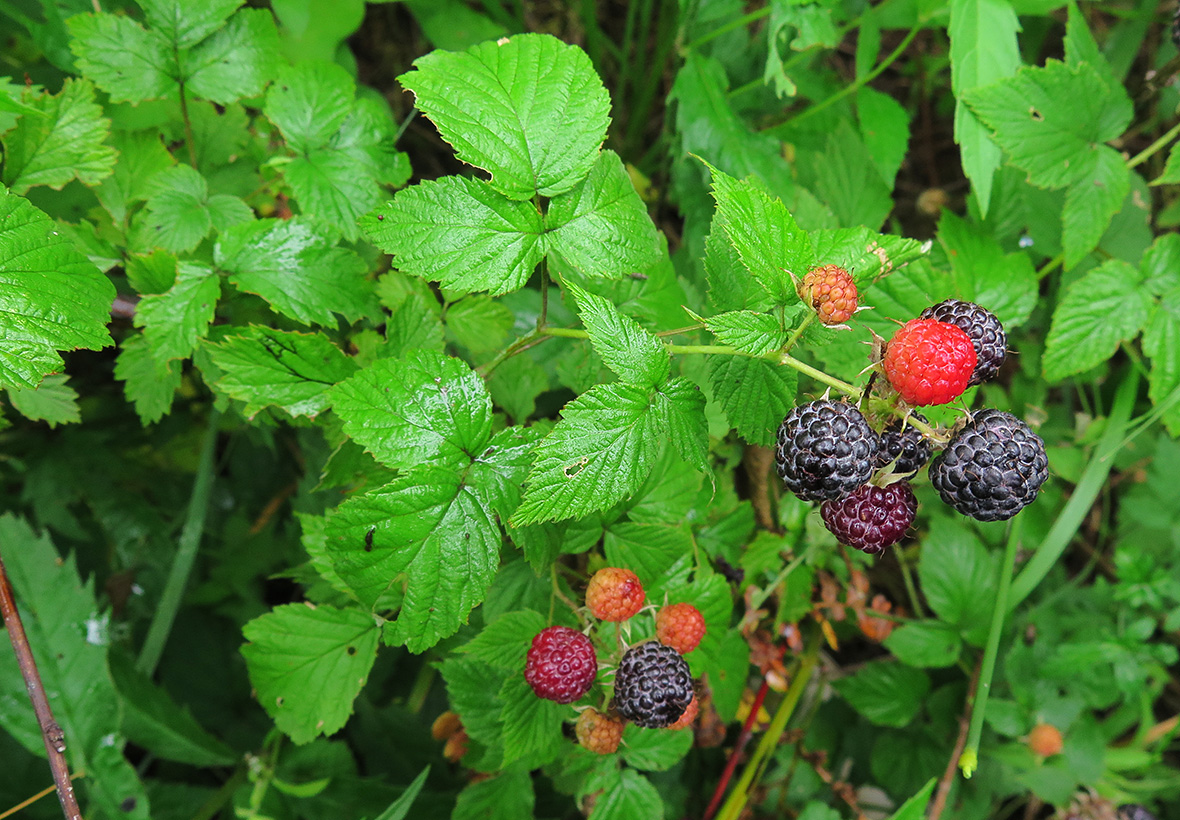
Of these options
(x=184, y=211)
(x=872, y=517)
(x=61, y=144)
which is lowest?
(x=872, y=517)

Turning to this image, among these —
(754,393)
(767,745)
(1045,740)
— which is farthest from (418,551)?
(1045,740)

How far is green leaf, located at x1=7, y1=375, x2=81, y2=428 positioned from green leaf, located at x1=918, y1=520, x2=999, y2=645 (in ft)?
6.96

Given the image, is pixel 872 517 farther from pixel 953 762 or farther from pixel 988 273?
pixel 953 762

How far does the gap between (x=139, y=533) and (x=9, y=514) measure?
0.44 metres

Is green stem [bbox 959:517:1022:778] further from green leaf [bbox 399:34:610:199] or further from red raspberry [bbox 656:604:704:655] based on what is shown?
green leaf [bbox 399:34:610:199]

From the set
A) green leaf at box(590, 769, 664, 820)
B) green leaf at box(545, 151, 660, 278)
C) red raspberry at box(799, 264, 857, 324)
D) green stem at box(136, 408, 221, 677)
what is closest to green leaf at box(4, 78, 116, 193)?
green stem at box(136, 408, 221, 677)

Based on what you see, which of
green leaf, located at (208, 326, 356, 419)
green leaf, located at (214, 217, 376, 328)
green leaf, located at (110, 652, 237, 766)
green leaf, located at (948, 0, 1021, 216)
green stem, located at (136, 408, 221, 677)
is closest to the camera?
→ green leaf, located at (208, 326, 356, 419)

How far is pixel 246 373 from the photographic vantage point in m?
1.28

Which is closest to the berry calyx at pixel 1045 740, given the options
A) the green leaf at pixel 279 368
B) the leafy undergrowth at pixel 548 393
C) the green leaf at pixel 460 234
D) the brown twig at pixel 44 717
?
the leafy undergrowth at pixel 548 393

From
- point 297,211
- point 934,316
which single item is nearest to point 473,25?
point 297,211

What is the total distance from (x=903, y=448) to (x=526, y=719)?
0.78m

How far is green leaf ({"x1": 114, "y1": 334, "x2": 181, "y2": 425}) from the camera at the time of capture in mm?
1479

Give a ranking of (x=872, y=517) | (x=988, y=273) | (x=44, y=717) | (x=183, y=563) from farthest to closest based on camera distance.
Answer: (x=183, y=563)
(x=988, y=273)
(x=44, y=717)
(x=872, y=517)

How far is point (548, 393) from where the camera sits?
7.14 ft
